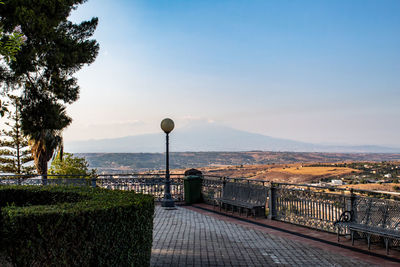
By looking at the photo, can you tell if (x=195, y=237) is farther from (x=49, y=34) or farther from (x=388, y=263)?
(x=49, y=34)

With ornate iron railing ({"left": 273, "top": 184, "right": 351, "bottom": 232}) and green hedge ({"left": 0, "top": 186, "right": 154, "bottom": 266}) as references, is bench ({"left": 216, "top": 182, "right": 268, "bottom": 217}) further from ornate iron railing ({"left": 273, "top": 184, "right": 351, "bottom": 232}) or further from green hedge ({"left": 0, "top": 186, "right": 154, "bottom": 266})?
green hedge ({"left": 0, "top": 186, "right": 154, "bottom": 266})

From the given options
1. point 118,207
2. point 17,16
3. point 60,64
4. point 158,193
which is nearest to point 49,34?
point 60,64

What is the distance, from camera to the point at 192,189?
14.4 meters

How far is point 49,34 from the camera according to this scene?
18422 mm

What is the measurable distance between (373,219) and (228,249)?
3275 millimetres

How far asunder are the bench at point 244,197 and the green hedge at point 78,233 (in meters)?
6.48

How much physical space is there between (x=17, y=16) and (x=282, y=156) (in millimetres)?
54138

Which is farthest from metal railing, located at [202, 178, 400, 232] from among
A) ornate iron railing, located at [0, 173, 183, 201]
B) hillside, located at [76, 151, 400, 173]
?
hillside, located at [76, 151, 400, 173]

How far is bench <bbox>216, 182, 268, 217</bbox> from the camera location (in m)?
10.9

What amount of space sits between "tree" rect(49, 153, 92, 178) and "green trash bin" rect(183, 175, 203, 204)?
32.9 feet

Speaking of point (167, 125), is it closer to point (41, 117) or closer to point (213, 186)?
point (213, 186)

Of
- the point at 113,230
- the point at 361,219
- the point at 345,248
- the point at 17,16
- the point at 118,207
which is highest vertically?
the point at 17,16

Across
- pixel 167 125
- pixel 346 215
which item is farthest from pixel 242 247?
pixel 167 125

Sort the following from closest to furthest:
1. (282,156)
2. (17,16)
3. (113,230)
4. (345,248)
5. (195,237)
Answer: (113,230)
(345,248)
(195,237)
(17,16)
(282,156)
